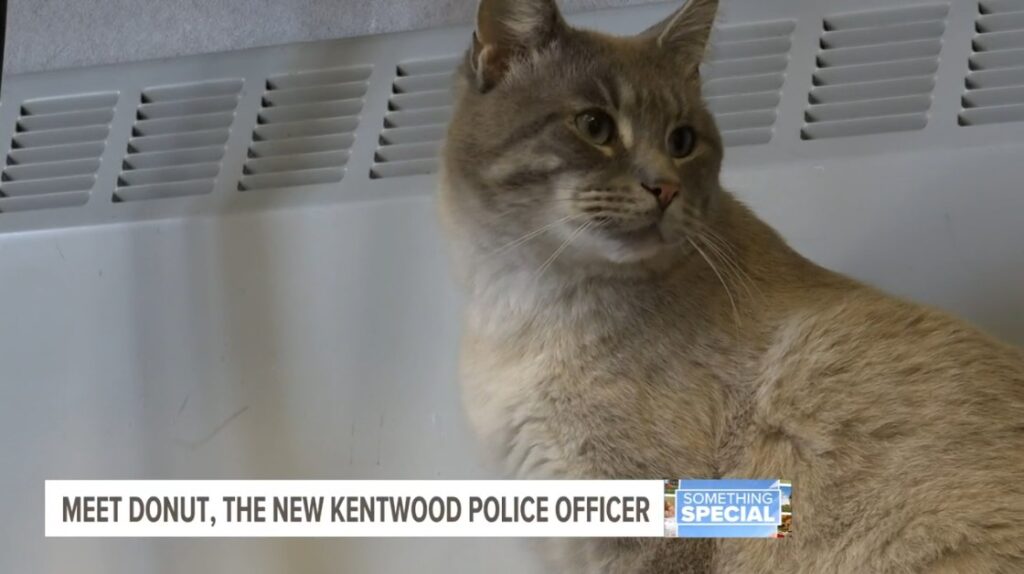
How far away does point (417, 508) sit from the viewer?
4.49ft

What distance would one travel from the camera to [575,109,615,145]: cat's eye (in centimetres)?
117

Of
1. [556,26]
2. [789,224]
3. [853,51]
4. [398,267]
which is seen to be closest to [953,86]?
[853,51]

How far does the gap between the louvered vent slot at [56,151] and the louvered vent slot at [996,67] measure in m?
1.25

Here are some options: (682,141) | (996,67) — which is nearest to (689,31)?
(682,141)

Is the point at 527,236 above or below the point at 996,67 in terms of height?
below

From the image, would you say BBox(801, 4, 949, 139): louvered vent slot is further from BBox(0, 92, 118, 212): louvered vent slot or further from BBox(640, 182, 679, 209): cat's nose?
BBox(0, 92, 118, 212): louvered vent slot

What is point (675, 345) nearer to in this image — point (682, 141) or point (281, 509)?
point (682, 141)

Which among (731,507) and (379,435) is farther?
(379,435)

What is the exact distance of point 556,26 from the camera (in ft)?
4.00

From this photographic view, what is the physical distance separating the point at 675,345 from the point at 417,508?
0.38 m

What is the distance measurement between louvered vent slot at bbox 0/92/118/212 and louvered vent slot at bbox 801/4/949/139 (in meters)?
1.06

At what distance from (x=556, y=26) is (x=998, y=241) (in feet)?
2.04

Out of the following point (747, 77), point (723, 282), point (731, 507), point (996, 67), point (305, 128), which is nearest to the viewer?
point (731, 507)

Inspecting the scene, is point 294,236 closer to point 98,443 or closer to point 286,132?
point 286,132
